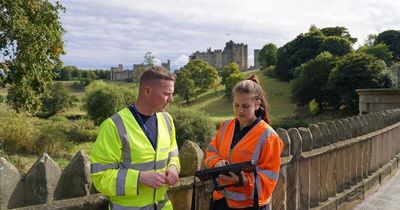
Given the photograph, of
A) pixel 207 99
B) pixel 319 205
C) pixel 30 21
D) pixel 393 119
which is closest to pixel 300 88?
pixel 207 99

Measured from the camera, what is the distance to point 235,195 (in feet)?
11.9

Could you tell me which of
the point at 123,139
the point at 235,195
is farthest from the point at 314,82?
the point at 123,139

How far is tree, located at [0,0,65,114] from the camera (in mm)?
18891

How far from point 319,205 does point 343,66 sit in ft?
163

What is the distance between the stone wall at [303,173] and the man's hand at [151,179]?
0.44 metres

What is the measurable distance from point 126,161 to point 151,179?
0.78 feet

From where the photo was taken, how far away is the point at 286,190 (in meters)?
4.97

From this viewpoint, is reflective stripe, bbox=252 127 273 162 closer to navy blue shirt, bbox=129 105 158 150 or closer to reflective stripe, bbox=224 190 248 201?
reflective stripe, bbox=224 190 248 201

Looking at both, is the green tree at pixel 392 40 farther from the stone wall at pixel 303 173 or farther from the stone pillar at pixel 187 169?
the stone pillar at pixel 187 169

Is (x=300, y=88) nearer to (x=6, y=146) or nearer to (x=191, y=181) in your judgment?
(x=6, y=146)

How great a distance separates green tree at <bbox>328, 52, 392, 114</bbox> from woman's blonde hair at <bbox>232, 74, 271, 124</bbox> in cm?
4672

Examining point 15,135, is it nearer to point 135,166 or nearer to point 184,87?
A: point 135,166

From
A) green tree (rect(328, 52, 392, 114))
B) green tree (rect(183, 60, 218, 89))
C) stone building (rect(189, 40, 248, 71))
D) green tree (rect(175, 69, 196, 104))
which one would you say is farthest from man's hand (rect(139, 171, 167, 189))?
stone building (rect(189, 40, 248, 71))

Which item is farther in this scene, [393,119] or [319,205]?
[393,119]
